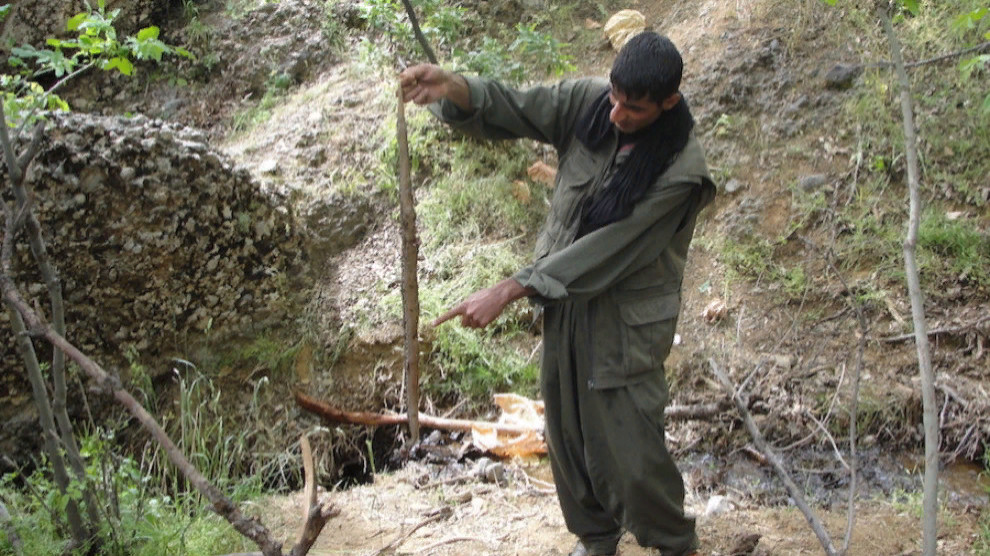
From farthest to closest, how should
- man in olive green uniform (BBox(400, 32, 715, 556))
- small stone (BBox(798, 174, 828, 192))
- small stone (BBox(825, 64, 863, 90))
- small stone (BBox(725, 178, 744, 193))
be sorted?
small stone (BBox(825, 64, 863, 90)) → small stone (BBox(725, 178, 744, 193)) → small stone (BBox(798, 174, 828, 192)) → man in olive green uniform (BBox(400, 32, 715, 556))

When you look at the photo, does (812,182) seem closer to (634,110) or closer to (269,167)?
(634,110)

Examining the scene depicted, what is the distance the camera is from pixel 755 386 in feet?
13.6

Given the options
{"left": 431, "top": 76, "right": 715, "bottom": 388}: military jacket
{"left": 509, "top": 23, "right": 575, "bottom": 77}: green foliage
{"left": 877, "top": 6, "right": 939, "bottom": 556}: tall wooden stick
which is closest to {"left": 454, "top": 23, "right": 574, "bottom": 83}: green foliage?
{"left": 509, "top": 23, "right": 575, "bottom": 77}: green foliage

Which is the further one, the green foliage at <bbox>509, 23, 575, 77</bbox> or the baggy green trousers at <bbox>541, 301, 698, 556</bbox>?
the green foliage at <bbox>509, 23, 575, 77</bbox>

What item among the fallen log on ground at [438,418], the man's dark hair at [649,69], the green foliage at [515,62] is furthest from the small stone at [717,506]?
the green foliage at [515,62]

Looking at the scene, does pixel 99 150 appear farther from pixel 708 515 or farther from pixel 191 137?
pixel 708 515

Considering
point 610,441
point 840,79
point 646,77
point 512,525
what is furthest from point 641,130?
point 840,79

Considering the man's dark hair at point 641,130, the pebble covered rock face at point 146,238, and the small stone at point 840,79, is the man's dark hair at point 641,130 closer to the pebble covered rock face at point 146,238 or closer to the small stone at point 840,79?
the pebble covered rock face at point 146,238

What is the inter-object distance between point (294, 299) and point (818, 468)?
2.91 meters

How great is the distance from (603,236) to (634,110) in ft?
1.24

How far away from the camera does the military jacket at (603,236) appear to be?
2.37 m

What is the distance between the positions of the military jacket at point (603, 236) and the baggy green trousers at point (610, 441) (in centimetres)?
6

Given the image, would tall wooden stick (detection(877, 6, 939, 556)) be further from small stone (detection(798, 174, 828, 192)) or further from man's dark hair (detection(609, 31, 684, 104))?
small stone (detection(798, 174, 828, 192))

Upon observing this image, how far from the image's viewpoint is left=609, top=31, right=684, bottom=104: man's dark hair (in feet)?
7.17
